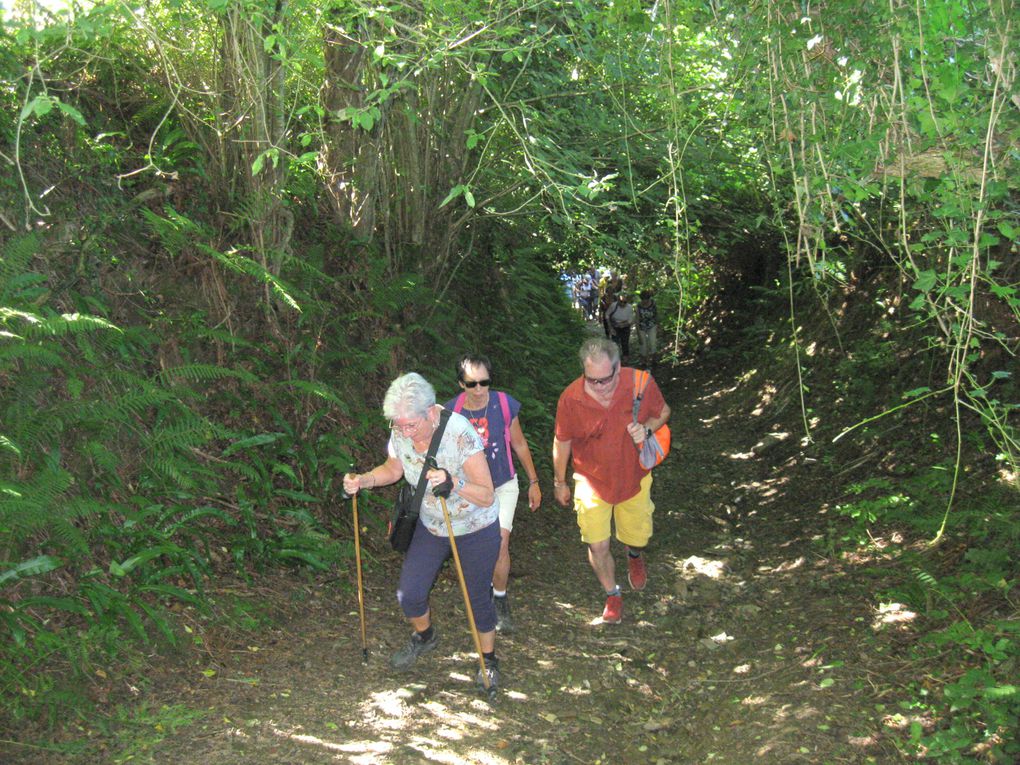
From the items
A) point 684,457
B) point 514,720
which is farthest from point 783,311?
point 514,720

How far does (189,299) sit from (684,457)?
7005 mm

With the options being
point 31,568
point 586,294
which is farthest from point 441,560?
point 586,294

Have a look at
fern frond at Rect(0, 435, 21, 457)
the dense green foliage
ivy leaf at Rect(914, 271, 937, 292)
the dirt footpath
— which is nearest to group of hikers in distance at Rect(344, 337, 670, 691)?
the dirt footpath

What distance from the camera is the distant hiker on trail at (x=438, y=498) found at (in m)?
4.62

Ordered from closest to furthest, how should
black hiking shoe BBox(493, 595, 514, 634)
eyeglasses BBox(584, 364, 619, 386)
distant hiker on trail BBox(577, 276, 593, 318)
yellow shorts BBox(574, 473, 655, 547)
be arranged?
eyeglasses BBox(584, 364, 619, 386) → yellow shorts BBox(574, 473, 655, 547) → black hiking shoe BBox(493, 595, 514, 634) → distant hiker on trail BBox(577, 276, 593, 318)

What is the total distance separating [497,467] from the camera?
229 inches

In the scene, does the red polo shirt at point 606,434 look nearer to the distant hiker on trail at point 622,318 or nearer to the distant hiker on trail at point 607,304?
the distant hiker on trail at point 622,318

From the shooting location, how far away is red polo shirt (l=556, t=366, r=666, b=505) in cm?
601

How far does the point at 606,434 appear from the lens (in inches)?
238

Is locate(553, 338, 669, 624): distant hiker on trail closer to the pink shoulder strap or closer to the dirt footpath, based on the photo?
the pink shoulder strap

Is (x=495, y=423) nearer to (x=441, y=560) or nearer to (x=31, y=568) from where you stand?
(x=441, y=560)

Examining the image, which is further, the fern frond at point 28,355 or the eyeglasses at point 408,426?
the fern frond at point 28,355

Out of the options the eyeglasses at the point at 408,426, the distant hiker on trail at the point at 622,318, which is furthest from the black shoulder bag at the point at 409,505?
the distant hiker on trail at the point at 622,318

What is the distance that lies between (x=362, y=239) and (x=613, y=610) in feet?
14.5
